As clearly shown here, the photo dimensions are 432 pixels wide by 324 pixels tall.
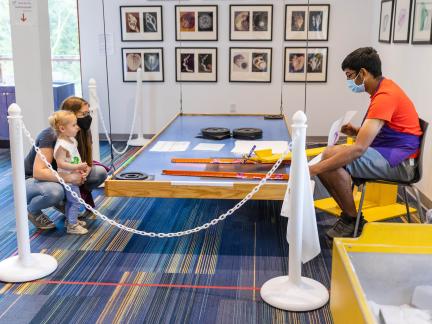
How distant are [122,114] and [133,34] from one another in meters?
1.00

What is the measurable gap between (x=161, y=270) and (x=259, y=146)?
126 centimetres

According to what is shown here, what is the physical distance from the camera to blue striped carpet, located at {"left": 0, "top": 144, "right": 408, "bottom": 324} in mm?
2561

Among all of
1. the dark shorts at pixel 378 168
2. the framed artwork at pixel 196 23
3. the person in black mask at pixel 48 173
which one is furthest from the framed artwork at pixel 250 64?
the dark shorts at pixel 378 168

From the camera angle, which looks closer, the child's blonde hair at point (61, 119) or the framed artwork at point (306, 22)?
the child's blonde hair at point (61, 119)

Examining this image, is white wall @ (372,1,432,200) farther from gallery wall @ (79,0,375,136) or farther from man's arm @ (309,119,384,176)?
man's arm @ (309,119,384,176)

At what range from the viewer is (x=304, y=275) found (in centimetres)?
295

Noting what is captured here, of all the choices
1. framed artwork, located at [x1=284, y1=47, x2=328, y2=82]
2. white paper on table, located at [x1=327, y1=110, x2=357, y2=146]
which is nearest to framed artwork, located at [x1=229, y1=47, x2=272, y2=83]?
framed artwork, located at [x1=284, y1=47, x2=328, y2=82]

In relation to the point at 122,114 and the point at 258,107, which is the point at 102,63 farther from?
the point at 258,107

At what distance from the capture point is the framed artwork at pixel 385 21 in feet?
17.5

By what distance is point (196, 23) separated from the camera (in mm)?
6438

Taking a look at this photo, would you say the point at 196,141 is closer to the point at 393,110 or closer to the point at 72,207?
the point at 72,207

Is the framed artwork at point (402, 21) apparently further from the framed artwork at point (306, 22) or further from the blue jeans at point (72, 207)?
the blue jeans at point (72, 207)

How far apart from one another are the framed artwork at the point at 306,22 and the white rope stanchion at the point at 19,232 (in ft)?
13.8

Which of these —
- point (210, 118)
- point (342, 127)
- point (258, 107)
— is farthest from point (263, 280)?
point (258, 107)
